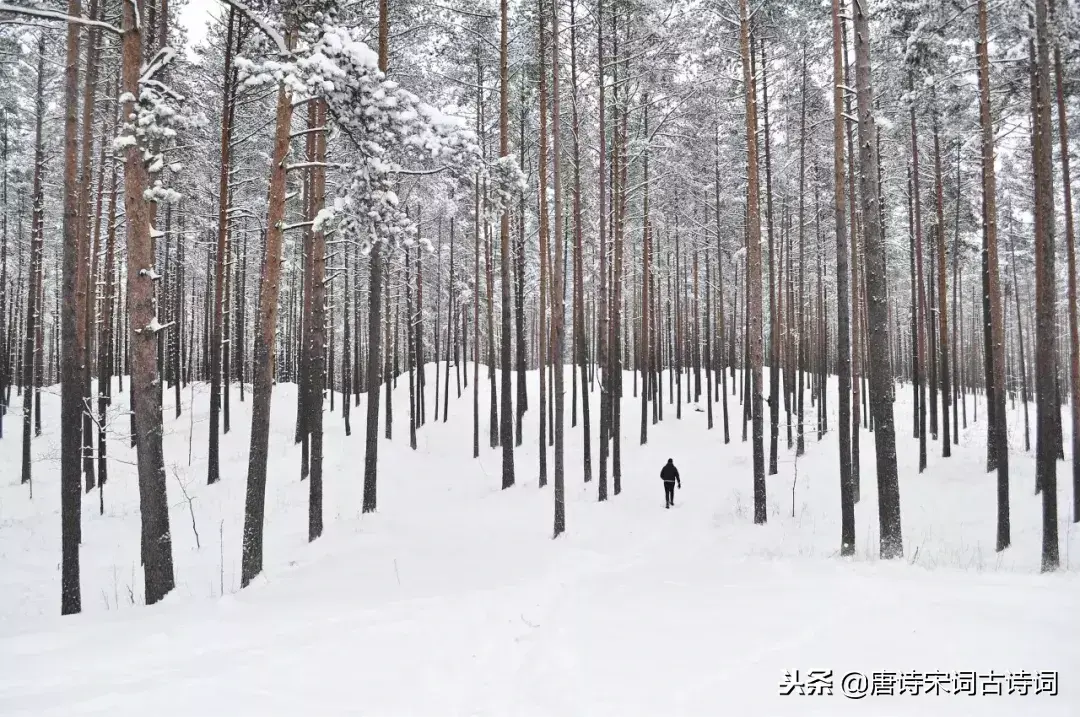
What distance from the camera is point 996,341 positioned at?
36.3 feet

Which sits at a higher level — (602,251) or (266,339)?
(602,251)

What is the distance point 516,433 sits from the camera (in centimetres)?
2145

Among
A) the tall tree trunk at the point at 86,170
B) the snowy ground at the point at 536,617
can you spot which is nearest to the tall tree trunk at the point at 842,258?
the snowy ground at the point at 536,617

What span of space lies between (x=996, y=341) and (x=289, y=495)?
17794mm

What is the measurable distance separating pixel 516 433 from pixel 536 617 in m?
15.4

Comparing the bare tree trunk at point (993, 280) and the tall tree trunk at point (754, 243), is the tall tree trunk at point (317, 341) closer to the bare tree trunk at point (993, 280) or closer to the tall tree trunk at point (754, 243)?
the tall tree trunk at point (754, 243)

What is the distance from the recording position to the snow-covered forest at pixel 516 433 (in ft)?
16.2

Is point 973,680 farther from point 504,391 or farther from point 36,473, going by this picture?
point 36,473

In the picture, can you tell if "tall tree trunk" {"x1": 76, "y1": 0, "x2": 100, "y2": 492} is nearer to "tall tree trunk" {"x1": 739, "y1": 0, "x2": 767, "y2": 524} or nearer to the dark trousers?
"tall tree trunk" {"x1": 739, "y1": 0, "x2": 767, "y2": 524}

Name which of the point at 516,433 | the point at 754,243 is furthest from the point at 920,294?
the point at 516,433

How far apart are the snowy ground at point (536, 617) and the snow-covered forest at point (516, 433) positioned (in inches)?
2.1

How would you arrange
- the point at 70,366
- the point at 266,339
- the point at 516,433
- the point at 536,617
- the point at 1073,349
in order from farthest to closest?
the point at 516,433 → the point at 1073,349 → the point at 70,366 → the point at 266,339 → the point at 536,617

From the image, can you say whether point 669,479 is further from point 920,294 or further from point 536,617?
point 920,294

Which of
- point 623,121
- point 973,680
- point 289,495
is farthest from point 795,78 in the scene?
point 289,495
